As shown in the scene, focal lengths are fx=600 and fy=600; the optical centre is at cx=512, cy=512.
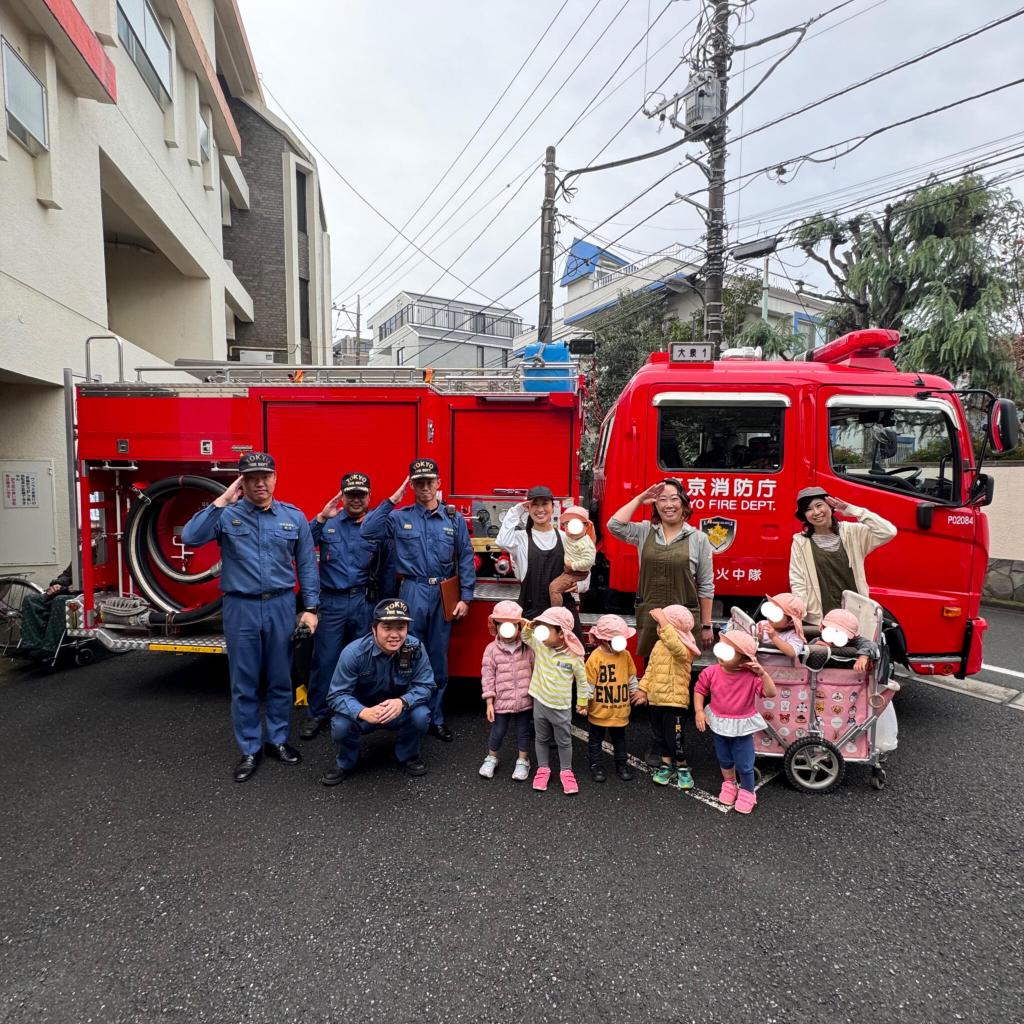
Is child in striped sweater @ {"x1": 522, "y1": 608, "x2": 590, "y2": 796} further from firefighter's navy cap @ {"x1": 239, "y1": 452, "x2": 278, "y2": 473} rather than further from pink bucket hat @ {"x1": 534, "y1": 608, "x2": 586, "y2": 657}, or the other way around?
firefighter's navy cap @ {"x1": 239, "y1": 452, "x2": 278, "y2": 473}

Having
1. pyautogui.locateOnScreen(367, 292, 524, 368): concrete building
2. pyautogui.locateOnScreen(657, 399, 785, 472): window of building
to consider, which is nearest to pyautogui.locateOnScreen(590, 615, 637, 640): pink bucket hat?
pyautogui.locateOnScreen(657, 399, 785, 472): window of building

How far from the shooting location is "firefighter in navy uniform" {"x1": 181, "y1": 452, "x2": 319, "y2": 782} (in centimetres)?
373

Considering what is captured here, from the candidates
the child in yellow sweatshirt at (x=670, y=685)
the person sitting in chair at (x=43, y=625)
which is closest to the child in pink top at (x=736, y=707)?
the child in yellow sweatshirt at (x=670, y=685)

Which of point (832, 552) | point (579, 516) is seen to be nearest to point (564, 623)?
point (579, 516)

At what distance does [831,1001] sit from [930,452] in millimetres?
3471

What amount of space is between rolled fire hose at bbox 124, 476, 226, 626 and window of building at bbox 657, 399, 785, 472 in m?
3.46

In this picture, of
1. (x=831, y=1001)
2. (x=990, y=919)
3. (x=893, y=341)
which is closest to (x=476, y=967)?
(x=831, y=1001)

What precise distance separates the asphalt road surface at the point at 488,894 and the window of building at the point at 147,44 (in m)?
10.1

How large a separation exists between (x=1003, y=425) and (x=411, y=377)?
4097 millimetres

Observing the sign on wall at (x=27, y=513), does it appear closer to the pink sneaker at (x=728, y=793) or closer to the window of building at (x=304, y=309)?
the pink sneaker at (x=728, y=793)

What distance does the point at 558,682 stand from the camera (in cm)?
346

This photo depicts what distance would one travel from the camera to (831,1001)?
2.11 m

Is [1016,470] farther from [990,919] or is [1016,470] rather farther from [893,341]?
[990,919]

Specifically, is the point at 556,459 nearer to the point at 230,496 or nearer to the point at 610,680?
the point at 610,680
